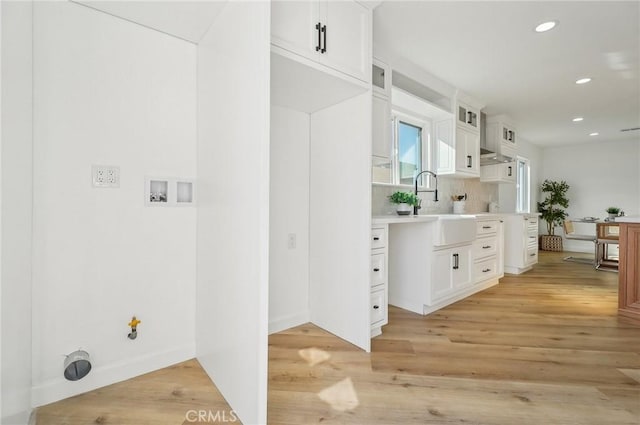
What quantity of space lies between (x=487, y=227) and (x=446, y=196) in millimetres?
713

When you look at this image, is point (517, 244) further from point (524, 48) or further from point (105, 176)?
point (105, 176)

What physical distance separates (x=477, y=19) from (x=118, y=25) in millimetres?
2427

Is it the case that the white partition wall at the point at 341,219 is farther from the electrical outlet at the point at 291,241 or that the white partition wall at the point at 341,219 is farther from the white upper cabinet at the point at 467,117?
the white upper cabinet at the point at 467,117

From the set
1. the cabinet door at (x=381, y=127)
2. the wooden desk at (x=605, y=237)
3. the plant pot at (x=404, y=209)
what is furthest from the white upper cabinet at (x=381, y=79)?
the wooden desk at (x=605, y=237)

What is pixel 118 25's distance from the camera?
1.57 meters

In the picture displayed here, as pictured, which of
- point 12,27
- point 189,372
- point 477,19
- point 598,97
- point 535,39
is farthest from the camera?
point 598,97

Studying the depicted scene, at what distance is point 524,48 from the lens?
8.77 feet

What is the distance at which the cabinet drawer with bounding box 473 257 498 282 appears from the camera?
3.27 metres

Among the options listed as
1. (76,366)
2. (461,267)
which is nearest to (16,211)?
(76,366)

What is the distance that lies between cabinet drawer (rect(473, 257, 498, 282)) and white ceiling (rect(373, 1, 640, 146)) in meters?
2.09

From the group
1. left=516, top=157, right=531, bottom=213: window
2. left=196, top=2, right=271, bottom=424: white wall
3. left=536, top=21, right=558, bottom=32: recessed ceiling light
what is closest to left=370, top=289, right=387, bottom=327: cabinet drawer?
left=196, top=2, right=271, bottom=424: white wall

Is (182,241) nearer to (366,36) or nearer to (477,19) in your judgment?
(366,36)

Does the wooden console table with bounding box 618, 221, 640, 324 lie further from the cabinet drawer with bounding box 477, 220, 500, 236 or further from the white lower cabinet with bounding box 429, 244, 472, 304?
the white lower cabinet with bounding box 429, 244, 472, 304

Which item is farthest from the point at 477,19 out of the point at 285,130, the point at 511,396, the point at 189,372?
the point at 189,372
